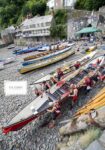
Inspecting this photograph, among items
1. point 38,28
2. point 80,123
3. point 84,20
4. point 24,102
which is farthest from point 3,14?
point 80,123

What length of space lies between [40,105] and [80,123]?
3.66 metres

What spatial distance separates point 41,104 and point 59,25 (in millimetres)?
42690

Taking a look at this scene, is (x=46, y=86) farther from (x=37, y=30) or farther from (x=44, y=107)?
(x=37, y=30)

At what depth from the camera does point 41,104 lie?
49.9 ft

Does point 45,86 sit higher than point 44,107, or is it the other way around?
point 44,107

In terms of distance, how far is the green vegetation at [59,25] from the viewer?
176 ft

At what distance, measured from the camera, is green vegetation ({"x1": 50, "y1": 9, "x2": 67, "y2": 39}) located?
53656 millimetres

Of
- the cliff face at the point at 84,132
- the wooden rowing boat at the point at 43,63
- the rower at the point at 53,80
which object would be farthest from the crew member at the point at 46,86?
the wooden rowing boat at the point at 43,63

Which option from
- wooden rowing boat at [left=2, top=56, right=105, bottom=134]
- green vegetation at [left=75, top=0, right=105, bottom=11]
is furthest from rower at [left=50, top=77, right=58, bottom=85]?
green vegetation at [left=75, top=0, right=105, bottom=11]

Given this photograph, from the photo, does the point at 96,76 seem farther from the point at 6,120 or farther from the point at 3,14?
the point at 3,14

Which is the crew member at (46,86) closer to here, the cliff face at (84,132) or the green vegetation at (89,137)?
the cliff face at (84,132)

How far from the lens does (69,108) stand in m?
16.1

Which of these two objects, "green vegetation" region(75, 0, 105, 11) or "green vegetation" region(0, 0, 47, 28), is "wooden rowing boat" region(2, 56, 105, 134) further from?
"green vegetation" region(0, 0, 47, 28)

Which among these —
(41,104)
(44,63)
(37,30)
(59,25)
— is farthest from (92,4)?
(41,104)
